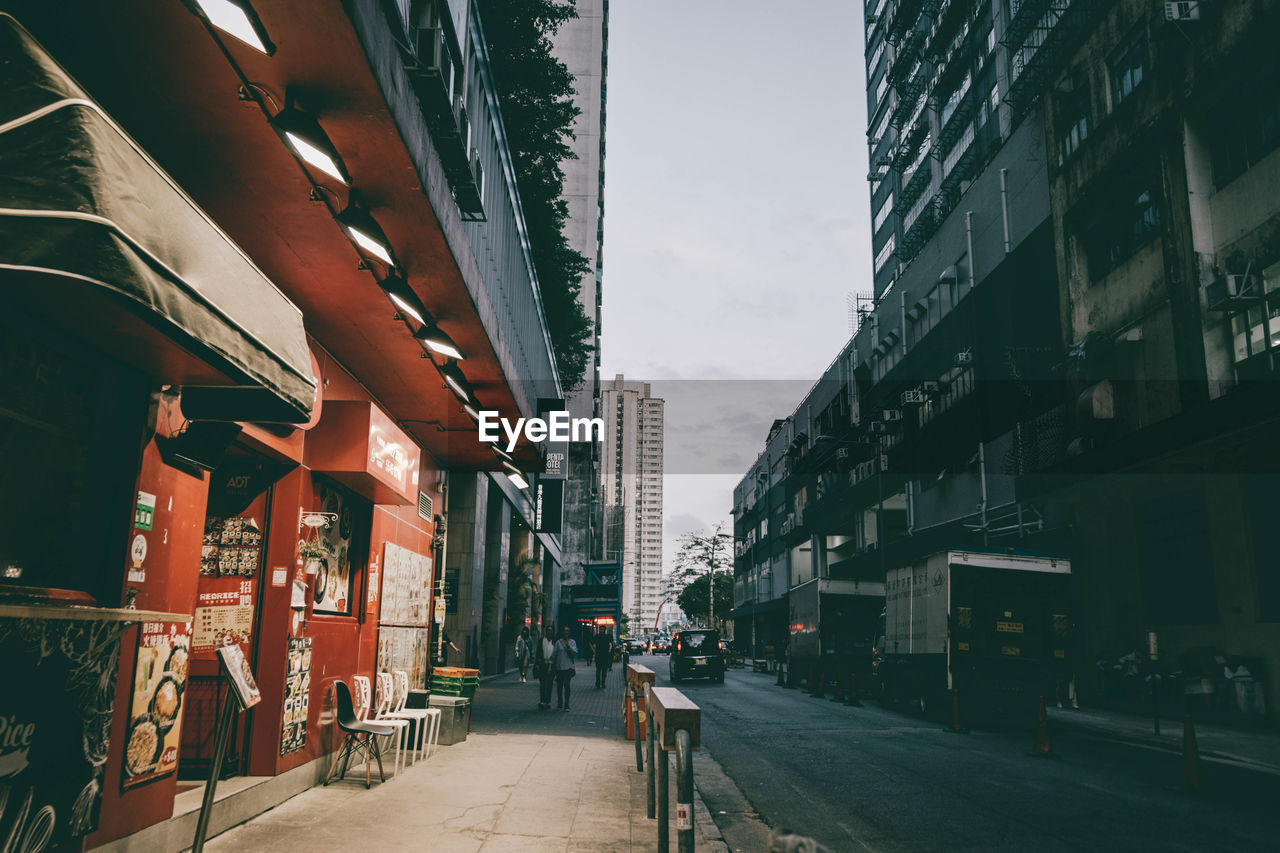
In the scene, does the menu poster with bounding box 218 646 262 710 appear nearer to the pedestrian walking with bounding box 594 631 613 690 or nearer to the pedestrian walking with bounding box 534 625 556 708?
the pedestrian walking with bounding box 534 625 556 708

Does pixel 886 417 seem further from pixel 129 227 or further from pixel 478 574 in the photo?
pixel 129 227

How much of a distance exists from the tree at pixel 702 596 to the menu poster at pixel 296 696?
9502 centimetres

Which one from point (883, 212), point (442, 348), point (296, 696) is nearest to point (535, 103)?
point (442, 348)

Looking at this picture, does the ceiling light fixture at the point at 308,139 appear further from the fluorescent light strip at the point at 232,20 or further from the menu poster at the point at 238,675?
the menu poster at the point at 238,675

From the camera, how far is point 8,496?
181 inches

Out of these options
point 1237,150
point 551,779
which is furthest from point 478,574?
point 1237,150

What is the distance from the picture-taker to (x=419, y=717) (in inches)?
438

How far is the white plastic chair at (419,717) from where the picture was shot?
36.5ft

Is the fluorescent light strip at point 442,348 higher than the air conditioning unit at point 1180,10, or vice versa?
the air conditioning unit at point 1180,10

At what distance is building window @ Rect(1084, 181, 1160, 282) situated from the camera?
71.0ft

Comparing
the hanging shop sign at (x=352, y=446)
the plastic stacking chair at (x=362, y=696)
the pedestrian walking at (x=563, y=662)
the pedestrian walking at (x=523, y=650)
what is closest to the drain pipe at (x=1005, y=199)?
the pedestrian walking at (x=563, y=662)

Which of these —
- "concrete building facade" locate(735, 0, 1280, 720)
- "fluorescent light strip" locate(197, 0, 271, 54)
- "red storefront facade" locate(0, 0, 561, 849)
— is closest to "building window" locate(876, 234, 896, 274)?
"concrete building facade" locate(735, 0, 1280, 720)

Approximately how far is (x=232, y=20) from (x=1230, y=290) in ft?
61.0

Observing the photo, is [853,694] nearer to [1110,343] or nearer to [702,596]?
[1110,343]
